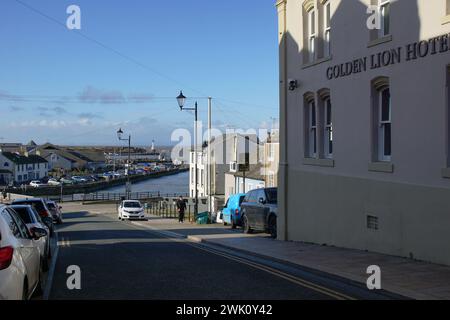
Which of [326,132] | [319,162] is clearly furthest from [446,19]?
[319,162]

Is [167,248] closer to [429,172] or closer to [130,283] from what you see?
[130,283]

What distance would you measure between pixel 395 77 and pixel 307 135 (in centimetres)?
557

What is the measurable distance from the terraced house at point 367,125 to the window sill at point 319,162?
33 millimetres

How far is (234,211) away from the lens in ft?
89.4

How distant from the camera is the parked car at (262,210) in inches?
806

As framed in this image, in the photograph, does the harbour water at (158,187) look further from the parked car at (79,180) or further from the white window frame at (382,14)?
the white window frame at (382,14)

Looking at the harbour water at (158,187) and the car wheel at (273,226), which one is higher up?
the car wheel at (273,226)

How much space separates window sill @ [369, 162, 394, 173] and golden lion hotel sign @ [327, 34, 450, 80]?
2258 millimetres

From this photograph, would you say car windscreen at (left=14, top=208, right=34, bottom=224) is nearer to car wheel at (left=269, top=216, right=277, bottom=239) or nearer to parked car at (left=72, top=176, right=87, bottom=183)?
car wheel at (left=269, top=216, right=277, bottom=239)

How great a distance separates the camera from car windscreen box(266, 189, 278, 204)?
20.7m

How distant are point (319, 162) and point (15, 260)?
1134 centimetres

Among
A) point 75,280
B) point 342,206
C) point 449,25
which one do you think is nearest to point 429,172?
point 449,25

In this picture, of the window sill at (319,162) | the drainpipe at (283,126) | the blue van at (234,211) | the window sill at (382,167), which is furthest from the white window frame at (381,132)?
the blue van at (234,211)

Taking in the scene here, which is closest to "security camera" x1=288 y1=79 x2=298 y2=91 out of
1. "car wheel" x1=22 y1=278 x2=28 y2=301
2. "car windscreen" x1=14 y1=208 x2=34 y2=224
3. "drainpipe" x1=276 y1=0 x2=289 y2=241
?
"drainpipe" x1=276 y1=0 x2=289 y2=241
